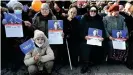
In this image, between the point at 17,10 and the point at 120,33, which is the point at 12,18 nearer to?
the point at 17,10

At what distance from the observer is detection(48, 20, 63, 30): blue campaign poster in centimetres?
671

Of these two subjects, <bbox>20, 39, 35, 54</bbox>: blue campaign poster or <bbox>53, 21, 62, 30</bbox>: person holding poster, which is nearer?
<bbox>20, 39, 35, 54</bbox>: blue campaign poster

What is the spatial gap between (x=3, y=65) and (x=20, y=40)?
769 millimetres

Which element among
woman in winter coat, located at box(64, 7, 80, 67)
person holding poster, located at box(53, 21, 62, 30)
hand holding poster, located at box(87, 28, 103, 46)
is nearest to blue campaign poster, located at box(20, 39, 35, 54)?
person holding poster, located at box(53, 21, 62, 30)

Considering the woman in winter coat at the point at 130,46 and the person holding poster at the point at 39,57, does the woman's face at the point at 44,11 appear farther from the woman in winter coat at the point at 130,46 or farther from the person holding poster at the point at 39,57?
the woman in winter coat at the point at 130,46

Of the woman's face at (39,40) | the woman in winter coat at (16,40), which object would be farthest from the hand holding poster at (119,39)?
the woman in winter coat at (16,40)

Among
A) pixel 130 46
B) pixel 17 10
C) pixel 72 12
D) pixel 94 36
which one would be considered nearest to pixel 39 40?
pixel 17 10

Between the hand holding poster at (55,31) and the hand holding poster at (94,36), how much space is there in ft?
2.18

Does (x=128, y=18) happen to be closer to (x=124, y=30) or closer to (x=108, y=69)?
(x=124, y=30)

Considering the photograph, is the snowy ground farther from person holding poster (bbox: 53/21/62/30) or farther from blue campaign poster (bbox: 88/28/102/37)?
person holding poster (bbox: 53/21/62/30)

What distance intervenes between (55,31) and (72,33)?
1.76 feet

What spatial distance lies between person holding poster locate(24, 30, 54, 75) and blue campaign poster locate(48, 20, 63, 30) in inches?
18.4

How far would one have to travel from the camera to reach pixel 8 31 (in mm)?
6590

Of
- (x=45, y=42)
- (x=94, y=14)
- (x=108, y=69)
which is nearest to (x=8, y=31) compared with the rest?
(x=45, y=42)
